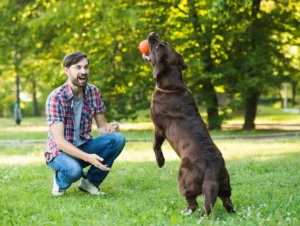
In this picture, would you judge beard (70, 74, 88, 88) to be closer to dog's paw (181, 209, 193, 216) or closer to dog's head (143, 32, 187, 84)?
dog's head (143, 32, 187, 84)

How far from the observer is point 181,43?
1938cm

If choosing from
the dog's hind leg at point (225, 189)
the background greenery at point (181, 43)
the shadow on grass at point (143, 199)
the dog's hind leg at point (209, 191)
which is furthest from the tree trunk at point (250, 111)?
the dog's hind leg at point (209, 191)

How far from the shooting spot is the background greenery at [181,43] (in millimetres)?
18906

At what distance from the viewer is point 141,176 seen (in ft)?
26.8

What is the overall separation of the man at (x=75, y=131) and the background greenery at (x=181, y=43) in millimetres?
11262

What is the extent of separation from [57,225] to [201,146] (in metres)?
1.54

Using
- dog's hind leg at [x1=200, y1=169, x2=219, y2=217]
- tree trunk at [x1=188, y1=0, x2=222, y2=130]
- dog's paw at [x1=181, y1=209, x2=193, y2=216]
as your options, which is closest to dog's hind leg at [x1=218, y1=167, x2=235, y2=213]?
dog's hind leg at [x1=200, y1=169, x2=219, y2=217]

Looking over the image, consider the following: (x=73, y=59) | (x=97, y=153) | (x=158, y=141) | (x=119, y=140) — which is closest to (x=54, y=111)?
(x=73, y=59)

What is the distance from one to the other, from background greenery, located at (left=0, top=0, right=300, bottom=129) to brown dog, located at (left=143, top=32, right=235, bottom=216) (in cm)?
1248

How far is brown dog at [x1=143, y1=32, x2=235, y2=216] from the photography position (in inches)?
199

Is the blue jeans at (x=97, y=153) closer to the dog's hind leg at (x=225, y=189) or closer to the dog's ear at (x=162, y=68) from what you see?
the dog's ear at (x=162, y=68)

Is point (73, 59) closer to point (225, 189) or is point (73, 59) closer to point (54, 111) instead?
point (54, 111)

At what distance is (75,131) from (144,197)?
124 cm

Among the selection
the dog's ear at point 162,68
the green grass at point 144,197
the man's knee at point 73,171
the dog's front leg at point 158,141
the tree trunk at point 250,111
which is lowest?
the tree trunk at point 250,111
